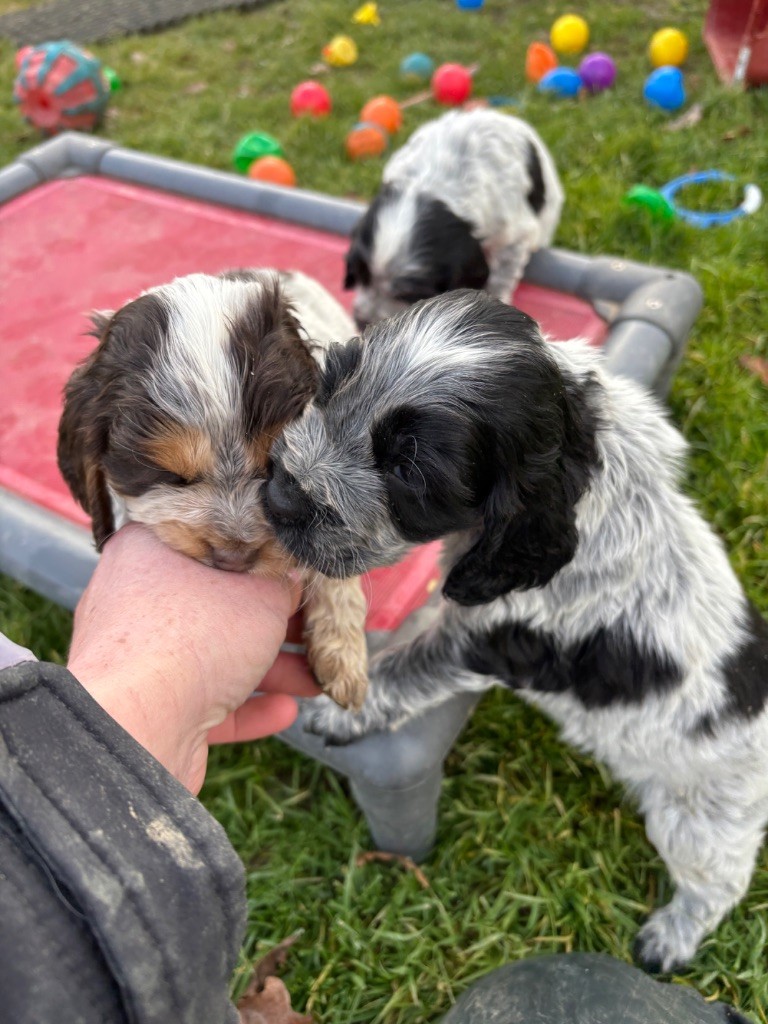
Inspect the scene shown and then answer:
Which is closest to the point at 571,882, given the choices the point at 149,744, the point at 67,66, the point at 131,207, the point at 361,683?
the point at 361,683

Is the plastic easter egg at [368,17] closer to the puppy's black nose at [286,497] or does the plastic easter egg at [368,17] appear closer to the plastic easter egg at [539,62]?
the plastic easter egg at [539,62]

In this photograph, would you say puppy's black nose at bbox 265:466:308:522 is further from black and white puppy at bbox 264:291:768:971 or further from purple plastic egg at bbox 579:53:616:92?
purple plastic egg at bbox 579:53:616:92

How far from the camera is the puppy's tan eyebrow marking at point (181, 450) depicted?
1970 mm

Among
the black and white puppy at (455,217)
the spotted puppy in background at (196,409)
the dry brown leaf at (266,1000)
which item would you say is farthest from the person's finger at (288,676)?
the black and white puppy at (455,217)

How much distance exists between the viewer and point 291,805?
9.75 ft

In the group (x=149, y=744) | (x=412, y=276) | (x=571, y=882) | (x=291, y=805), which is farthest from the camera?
(x=412, y=276)

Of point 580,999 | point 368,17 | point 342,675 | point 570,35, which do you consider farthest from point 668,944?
point 368,17

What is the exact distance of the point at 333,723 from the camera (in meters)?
2.62

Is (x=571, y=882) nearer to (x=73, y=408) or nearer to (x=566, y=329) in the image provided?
(x=73, y=408)

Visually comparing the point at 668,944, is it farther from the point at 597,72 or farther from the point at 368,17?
the point at 368,17

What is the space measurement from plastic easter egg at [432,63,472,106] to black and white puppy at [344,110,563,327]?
234 centimetres

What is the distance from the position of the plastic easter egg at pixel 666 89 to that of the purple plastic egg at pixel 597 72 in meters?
0.44

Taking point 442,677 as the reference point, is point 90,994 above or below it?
above

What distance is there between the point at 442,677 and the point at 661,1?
27.5 feet
